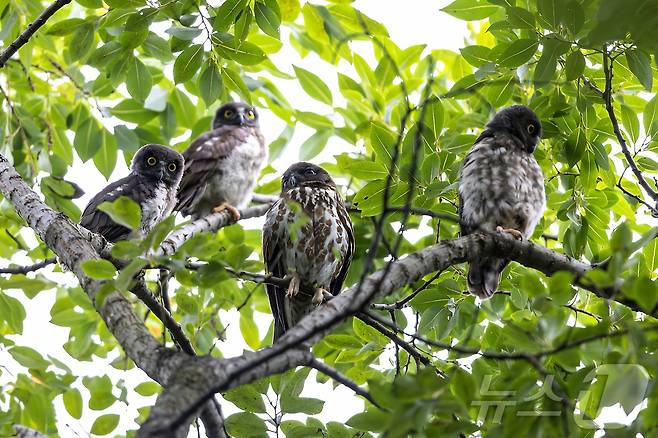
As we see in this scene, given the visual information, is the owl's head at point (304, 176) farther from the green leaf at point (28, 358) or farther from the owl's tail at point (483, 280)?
the green leaf at point (28, 358)

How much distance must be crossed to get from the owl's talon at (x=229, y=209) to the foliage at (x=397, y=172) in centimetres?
26

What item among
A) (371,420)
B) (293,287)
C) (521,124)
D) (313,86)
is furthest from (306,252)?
(371,420)

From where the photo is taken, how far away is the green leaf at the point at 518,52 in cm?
343

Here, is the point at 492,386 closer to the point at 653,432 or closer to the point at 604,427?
the point at 604,427

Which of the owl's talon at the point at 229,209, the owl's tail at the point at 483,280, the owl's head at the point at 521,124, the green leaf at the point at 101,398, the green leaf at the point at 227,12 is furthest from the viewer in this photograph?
the owl's talon at the point at 229,209

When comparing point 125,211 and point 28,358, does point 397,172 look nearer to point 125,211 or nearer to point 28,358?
point 125,211

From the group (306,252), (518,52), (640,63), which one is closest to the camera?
(640,63)

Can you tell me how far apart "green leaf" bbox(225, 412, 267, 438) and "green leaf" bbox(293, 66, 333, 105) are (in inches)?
124

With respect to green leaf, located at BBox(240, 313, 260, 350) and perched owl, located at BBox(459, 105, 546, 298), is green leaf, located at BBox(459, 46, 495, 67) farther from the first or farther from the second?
green leaf, located at BBox(240, 313, 260, 350)

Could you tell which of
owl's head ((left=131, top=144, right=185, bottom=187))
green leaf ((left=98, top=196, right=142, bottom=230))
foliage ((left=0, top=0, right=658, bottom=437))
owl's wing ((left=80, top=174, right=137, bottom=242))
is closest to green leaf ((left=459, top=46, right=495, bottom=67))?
foliage ((left=0, top=0, right=658, bottom=437))

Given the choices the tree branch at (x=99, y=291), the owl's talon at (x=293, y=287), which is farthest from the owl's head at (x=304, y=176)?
the tree branch at (x=99, y=291)

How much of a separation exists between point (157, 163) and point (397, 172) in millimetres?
3219

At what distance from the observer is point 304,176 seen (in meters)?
5.44

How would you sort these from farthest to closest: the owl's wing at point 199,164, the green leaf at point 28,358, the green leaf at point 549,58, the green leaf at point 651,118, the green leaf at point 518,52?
the owl's wing at point 199,164 < the green leaf at point 28,358 < the green leaf at point 651,118 < the green leaf at point 518,52 < the green leaf at point 549,58
